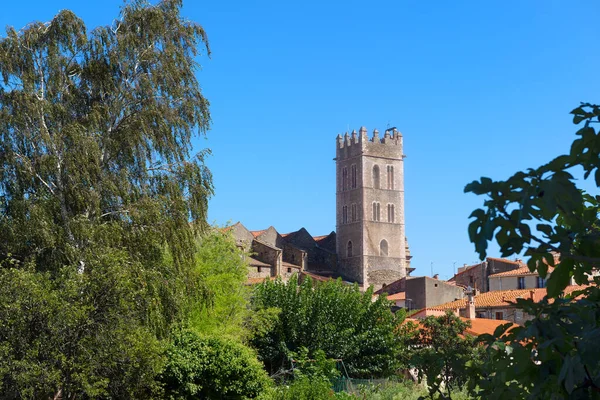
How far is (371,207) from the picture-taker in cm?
9750

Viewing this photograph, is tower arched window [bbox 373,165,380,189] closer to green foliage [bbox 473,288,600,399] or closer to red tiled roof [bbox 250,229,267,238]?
red tiled roof [bbox 250,229,267,238]

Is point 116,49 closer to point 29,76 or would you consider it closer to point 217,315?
point 29,76

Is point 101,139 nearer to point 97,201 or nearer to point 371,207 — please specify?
point 97,201

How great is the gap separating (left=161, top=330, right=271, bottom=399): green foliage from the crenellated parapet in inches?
2994

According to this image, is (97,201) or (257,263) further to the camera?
(257,263)

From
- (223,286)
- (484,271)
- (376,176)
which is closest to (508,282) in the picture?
(484,271)

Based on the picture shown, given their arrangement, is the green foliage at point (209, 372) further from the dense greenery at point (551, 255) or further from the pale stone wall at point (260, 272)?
the pale stone wall at point (260, 272)

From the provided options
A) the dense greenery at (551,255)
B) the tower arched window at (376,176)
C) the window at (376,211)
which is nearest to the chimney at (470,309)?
the dense greenery at (551,255)

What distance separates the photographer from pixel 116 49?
21.0 meters

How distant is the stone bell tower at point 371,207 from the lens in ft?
308

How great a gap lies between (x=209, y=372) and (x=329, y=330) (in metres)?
9.71

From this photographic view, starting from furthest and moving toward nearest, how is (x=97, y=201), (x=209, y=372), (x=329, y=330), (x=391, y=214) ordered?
1. (x=391, y=214)
2. (x=329, y=330)
3. (x=209, y=372)
4. (x=97, y=201)

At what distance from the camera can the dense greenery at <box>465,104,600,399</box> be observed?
2869mm

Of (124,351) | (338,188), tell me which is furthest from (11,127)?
(338,188)
